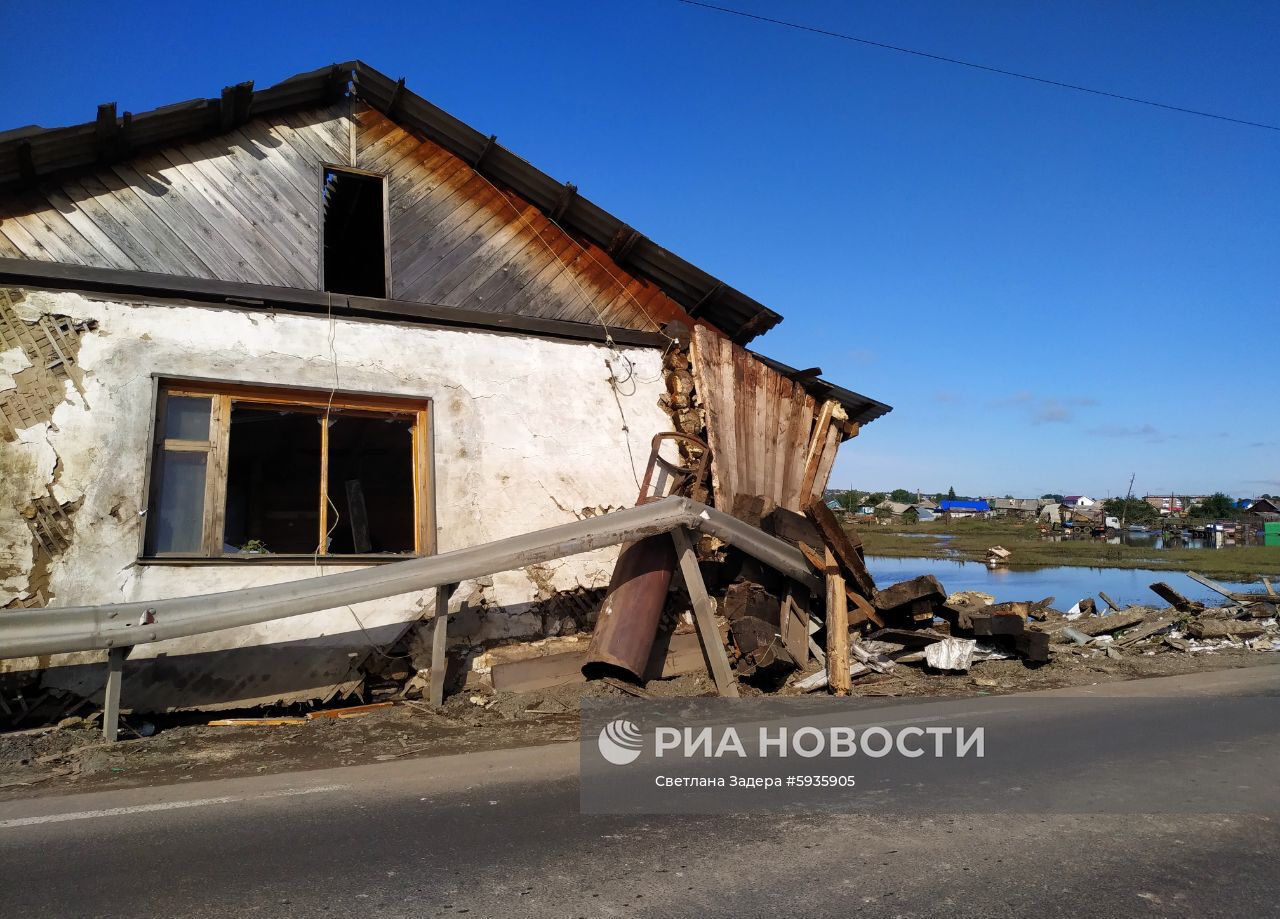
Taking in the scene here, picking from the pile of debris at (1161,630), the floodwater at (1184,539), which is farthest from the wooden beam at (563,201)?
the floodwater at (1184,539)

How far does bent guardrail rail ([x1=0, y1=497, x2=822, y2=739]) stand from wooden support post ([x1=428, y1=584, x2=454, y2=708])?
10.5 inches

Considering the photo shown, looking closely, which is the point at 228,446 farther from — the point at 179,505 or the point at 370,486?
the point at 370,486

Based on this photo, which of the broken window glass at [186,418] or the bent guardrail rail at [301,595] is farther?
the broken window glass at [186,418]

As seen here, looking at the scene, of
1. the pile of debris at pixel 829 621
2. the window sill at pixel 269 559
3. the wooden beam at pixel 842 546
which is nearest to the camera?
the window sill at pixel 269 559

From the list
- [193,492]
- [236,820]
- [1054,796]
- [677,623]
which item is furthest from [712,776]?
[193,492]

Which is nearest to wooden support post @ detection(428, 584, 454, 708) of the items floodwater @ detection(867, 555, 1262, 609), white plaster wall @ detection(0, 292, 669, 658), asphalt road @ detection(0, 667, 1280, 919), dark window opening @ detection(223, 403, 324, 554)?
white plaster wall @ detection(0, 292, 669, 658)

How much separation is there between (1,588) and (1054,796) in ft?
25.2

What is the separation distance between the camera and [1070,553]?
43.3 metres

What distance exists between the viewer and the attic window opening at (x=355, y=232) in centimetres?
950

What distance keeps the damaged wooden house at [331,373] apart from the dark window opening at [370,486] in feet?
4.46

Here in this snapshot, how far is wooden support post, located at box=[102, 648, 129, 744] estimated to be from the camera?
19.4 ft

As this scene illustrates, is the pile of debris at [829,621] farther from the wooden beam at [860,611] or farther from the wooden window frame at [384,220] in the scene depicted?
the wooden window frame at [384,220]

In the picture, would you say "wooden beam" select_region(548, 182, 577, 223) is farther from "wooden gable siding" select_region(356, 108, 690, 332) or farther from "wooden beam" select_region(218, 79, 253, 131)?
"wooden beam" select_region(218, 79, 253, 131)

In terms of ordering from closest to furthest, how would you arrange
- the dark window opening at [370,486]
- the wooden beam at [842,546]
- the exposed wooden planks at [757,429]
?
the wooden beam at [842,546], the exposed wooden planks at [757,429], the dark window opening at [370,486]
